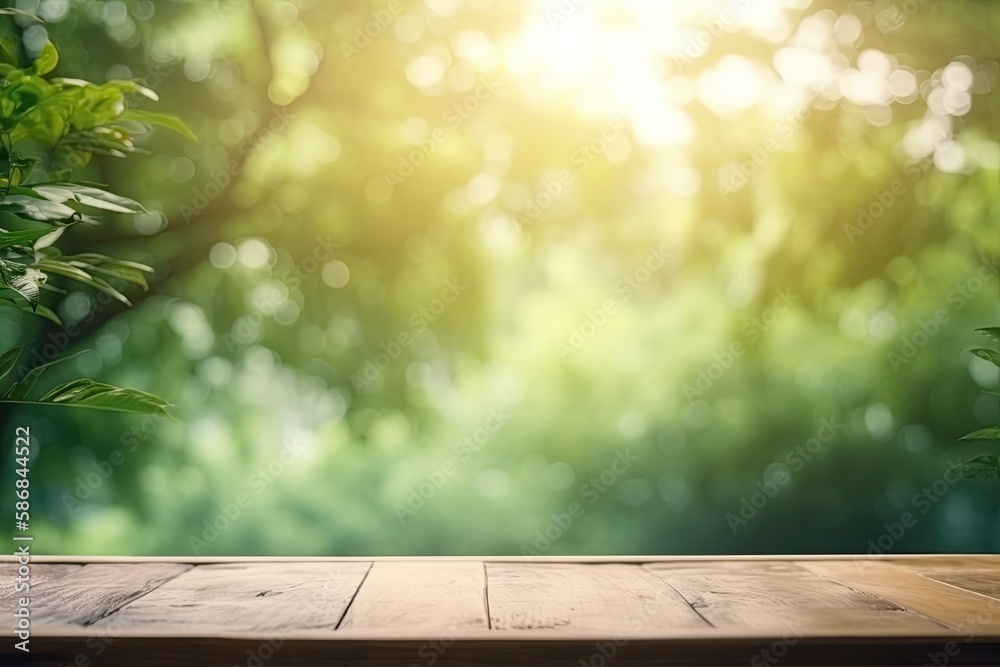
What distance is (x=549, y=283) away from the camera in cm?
248

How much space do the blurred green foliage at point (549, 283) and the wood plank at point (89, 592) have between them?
34.7 inches

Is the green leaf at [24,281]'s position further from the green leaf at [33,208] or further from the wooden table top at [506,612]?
the wooden table top at [506,612]

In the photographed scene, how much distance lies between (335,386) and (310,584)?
1.08m

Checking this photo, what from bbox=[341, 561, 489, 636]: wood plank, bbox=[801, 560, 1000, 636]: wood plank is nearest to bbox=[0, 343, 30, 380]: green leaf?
bbox=[341, 561, 489, 636]: wood plank

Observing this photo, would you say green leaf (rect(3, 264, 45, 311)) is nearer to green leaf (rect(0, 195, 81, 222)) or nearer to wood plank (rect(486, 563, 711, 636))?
green leaf (rect(0, 195, 81, 222))

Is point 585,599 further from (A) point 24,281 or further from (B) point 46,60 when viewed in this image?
(B) point 46,60

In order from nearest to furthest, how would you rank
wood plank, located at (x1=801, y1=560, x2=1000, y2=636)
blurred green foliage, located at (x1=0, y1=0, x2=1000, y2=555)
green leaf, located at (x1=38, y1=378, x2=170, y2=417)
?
1. wood plank, located at (x1=801, y1=560, x2=1000, y2=636)
2. green leaf, located at (x1=38, y1=378, x2=170, y2=417)
3. blurred green foliage, located at (x1=0, y1=0, x2=1000, y2=555)

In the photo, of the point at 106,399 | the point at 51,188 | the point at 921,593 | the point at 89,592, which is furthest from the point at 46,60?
the point at 921,593

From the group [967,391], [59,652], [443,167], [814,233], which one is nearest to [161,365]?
[443,167]

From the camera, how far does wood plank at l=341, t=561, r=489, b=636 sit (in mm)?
1100

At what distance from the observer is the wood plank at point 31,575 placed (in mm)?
1245

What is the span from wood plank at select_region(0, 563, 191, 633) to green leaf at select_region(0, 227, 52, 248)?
520 millimetres

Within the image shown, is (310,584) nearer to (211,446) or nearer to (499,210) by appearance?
(211,446)

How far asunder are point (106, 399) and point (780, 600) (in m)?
1.08
